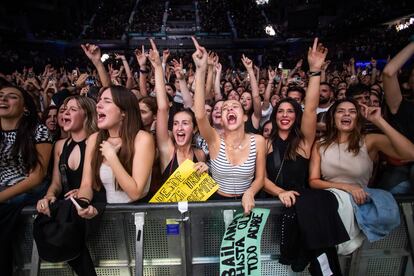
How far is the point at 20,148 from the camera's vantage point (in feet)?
8.75

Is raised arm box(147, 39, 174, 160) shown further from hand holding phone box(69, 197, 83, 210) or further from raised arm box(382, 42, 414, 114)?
raised arm box(382, 42, 414, 114)

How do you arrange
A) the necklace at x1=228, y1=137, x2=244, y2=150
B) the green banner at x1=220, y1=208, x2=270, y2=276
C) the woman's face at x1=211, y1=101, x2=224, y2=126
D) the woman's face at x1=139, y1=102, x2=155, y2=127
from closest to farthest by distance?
the green banner at x1=220, y1=208, x2=270, y2=276 < the necklace at x1=228, y1=137, x2=244, y2=150 < the woman's face at x1=139, y1=102, x2=155, y2=127 < the woman's face at x1=211, y1=101, x2=224, y2=126

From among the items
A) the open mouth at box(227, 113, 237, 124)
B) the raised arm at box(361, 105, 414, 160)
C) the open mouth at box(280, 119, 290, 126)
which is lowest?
the raised arm at box(361, 105, 414, 160)

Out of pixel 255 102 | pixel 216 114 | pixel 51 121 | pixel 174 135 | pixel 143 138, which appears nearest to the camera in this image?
pixel 143 138

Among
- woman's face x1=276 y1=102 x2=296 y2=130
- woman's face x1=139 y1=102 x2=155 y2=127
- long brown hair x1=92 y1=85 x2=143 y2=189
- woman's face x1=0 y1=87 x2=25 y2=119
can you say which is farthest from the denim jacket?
woman's face x1=0 y1=87 x2=25 y2=119

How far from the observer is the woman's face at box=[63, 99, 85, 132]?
9.32 ft

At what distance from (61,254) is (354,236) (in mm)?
2071

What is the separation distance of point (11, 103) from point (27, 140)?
A: 407mm

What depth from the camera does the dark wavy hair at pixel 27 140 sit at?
2.64m

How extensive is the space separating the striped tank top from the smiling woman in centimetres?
157

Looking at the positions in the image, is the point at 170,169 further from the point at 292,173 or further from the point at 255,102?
the point at 255,102

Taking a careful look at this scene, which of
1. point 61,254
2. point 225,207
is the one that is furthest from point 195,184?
point 61,254

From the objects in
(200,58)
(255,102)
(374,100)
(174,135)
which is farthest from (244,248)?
(374,100)

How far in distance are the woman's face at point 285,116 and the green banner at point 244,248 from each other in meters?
1.27
